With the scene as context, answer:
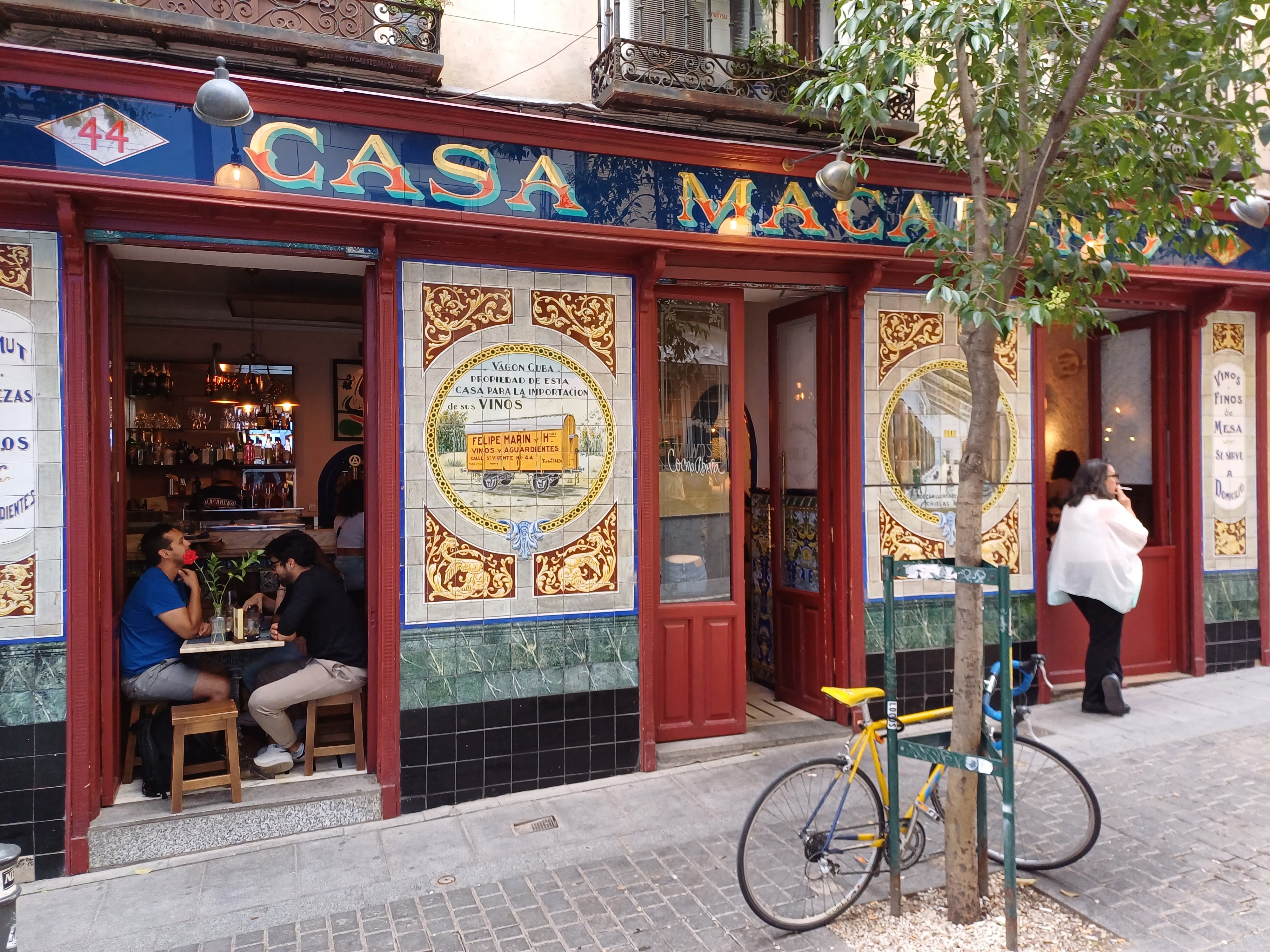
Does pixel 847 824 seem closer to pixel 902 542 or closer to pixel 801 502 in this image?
pixel 902 542

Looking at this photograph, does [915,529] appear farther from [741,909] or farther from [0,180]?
[0,180]

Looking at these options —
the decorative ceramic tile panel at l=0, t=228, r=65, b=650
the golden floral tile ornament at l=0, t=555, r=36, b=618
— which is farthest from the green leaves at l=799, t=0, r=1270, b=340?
the golden floral tile ornament at l=0, t=555, r=36, b=618

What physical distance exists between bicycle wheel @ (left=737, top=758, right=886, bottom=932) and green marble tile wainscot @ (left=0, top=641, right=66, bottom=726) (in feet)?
12.2

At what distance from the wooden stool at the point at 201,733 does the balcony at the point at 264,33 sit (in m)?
3.83

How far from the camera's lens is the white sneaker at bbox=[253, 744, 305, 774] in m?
5.32

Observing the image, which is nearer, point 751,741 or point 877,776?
point 877,776

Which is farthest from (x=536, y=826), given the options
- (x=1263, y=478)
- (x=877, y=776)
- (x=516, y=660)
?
(x=1263, y=478)

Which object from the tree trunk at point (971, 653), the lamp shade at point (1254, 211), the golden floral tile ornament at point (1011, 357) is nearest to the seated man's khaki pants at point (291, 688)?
the tree trunk at point (971, 653)

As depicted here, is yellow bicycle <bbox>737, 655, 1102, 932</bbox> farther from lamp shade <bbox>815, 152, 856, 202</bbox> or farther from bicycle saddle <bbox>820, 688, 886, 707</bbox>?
lamp shade <bbox>815, 152, 856, 202</bbox>

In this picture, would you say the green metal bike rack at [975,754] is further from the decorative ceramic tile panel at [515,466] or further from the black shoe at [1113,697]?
the black shoe at [1113,697]

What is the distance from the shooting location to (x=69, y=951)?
12.5 feet

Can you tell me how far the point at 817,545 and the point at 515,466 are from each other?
8.80 feet

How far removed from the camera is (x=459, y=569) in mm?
5355

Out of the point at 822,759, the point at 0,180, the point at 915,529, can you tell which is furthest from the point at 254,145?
the point at 915,529
